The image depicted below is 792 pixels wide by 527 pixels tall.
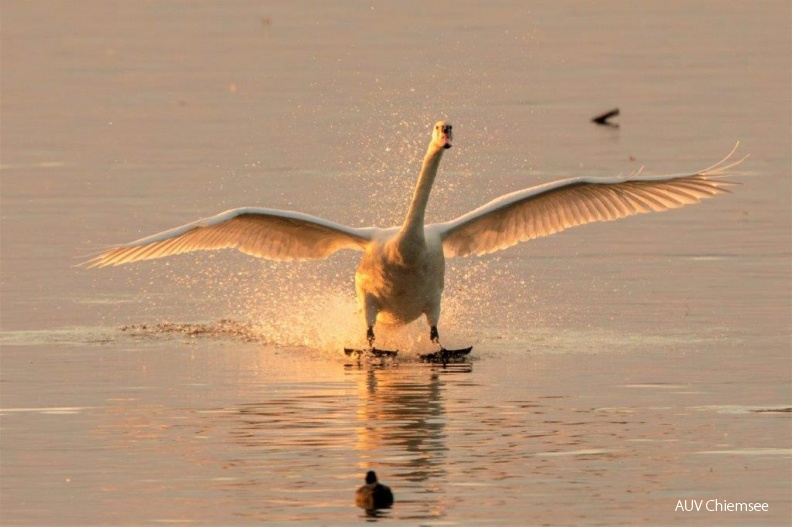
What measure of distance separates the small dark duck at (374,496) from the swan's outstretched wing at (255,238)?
679cm

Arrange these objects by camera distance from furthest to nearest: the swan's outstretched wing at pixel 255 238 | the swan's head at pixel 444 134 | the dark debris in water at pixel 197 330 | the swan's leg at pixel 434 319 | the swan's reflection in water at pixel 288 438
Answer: the dark debris in water at pixel 197 330, the swan's leg at pixel 434 319, the swan's outstretched wing at pixel 255 238, the swan's head at pixel 444 134, the swan's reflection in water at pixel 288 438

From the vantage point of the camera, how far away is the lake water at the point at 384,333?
44.2 feet

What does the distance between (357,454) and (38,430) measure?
93.5 inches

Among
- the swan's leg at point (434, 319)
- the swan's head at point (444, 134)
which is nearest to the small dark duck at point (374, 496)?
the swan's head at point (444, 134)

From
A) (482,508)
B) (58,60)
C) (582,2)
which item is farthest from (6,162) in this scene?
(582,2)

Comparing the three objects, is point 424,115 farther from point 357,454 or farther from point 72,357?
point 357,454

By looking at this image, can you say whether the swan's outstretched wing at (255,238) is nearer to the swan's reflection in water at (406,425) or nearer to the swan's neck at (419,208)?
the swan's neck at (419,208)

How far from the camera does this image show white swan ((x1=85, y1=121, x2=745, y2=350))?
19.1m

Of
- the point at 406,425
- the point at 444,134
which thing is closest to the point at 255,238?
the point at 444,134

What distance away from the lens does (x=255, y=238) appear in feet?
66.7

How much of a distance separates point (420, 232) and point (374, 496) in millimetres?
6897

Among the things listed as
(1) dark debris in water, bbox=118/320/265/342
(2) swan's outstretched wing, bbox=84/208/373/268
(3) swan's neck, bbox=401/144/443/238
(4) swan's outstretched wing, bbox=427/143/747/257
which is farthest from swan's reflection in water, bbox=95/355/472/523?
(4) swan's outstretched wing, bbox=427/143/747/257

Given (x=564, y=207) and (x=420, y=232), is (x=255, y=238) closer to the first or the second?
(x=420, y=232)

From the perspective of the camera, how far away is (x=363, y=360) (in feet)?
61.2
